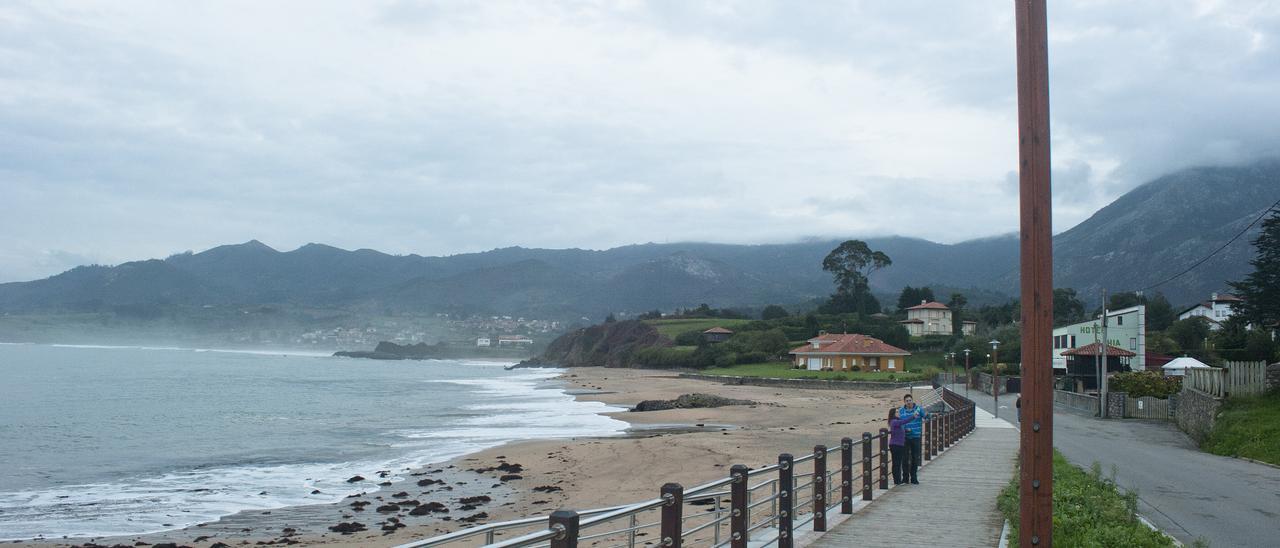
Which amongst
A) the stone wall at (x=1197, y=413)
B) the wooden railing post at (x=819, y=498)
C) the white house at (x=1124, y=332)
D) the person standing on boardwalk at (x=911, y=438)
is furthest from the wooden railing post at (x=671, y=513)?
the white house at (x=1124, y=332)

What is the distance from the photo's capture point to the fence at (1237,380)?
28516mm

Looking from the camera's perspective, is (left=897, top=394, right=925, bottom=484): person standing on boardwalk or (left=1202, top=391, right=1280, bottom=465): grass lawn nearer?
(left=897, top=394, right=925, bottom=484): person standing on boardwalk

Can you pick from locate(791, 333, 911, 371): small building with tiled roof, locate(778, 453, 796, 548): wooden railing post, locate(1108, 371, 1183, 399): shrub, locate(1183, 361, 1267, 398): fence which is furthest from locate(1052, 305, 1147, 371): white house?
locate(778, 453, 796, 548): wooden railing post

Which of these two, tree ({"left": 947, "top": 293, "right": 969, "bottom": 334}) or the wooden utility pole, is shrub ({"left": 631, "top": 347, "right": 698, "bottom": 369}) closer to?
tree ({"left": 947, "top": 293, "right": 969, "bottom": 334})

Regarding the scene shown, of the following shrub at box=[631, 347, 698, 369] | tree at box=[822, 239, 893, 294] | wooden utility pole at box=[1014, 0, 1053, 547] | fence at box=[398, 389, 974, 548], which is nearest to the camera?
fence at box=[398, 389, 974, 548]

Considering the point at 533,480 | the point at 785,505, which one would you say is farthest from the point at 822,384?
the point at 785,505

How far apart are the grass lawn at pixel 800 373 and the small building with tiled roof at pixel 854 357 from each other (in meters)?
2.00

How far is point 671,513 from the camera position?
23.2 feet

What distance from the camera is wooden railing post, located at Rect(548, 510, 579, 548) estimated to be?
5445 millimetres

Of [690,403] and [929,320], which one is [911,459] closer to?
[690,403]

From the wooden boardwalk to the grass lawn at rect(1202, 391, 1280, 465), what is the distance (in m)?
7.52

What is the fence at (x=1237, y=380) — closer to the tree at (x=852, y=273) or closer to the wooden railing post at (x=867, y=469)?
the wooden railing post at (x=867, y=469)

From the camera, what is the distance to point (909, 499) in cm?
1352

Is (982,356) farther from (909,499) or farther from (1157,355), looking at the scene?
(909,499)
